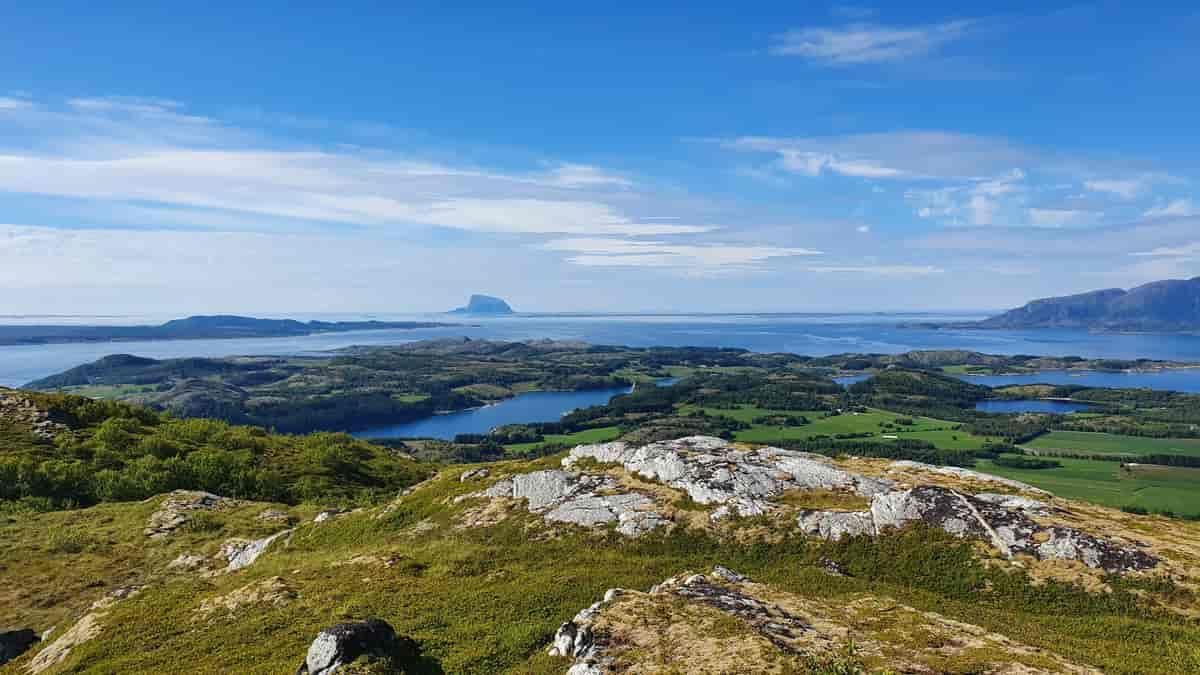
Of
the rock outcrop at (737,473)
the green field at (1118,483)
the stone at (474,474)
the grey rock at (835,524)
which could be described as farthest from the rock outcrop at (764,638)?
the green field at (1118,483)

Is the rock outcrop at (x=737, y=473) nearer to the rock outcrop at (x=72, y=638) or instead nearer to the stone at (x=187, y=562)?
the stone at (x=187, y=562)

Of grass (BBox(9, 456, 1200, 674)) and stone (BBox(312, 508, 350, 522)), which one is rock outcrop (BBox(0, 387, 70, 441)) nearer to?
grass (BBox(9, 456, 1200, 674))

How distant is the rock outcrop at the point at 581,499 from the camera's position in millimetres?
44250

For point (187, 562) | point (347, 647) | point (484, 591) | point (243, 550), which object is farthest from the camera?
point (243, 550)

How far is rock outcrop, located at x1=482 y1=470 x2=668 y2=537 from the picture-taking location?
1742 inches

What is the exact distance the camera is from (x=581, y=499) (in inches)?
1903

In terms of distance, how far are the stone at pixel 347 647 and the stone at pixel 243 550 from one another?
91.5 ft

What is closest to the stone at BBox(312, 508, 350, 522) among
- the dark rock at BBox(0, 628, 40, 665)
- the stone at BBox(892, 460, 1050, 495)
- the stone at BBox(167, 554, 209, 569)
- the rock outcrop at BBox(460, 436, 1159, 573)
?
the stone at BBox(167, 554, 209, 569)

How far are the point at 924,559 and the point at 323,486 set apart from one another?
81478 millimetres

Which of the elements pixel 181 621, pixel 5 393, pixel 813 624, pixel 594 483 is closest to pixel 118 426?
pixel 5 393

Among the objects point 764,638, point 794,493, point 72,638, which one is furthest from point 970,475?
point 72,638

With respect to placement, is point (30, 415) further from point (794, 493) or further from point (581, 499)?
point (794, 493)

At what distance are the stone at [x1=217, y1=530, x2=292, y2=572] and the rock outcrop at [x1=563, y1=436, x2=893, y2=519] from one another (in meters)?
30.5

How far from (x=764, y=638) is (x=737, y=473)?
2467cm
